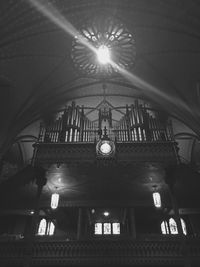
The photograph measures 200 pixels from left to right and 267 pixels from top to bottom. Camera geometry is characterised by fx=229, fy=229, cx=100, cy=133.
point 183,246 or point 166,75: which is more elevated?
point 166,75

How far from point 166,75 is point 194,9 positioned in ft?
16.0

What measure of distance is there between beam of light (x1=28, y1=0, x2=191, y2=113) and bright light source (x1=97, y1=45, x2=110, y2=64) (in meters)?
0.19

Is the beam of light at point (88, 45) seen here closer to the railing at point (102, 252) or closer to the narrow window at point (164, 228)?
the railing at point (102, 252)

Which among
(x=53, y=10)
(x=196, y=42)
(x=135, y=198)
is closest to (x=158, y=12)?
(x=196, y=42)

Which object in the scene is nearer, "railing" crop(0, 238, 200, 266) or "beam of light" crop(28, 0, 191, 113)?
"railing" crop(0, 238, 200, 266)

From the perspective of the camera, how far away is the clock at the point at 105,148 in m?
11.1

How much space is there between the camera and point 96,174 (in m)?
12.1

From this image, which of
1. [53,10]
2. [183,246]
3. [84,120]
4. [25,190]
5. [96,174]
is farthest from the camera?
[84,120]

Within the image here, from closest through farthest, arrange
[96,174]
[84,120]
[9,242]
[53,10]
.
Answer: [9,242] < [53,10] < [96,174] < [84,120]

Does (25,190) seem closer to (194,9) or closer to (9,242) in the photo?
(9,242)

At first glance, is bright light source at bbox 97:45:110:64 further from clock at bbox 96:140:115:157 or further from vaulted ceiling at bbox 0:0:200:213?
clock at bbox 96:140:115:157

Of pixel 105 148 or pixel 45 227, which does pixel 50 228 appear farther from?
pixel 105 148

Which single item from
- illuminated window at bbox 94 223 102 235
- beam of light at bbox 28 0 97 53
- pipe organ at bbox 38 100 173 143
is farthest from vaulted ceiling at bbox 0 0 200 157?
illuminated window at bbox 94 223 102 235

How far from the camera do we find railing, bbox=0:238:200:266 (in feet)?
32.2
